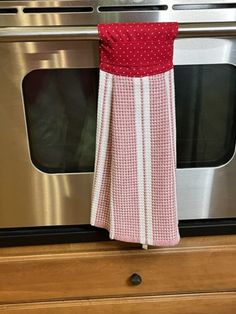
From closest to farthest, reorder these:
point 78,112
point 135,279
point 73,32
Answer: point 73,32, point 78,112, point 135,279

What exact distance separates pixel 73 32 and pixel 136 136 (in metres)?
0.19

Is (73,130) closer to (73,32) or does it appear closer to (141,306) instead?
(73,32)

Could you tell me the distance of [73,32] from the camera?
0.68 metres

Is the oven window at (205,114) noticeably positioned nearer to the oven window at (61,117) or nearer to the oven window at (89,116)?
the oven window at (89,116)

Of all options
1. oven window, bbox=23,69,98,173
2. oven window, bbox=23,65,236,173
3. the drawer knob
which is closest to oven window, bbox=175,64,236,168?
oven window, bbox=23,65,236,173

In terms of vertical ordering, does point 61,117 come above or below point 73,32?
below

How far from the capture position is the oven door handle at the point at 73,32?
2.23 feet

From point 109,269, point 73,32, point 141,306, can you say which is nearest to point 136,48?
point 73,32

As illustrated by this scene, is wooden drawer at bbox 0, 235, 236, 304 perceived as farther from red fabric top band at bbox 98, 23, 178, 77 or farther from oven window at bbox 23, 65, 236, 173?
red fabric top band at bbox 98, 23, 178, 77

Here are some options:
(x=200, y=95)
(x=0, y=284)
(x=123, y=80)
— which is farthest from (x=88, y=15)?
(x=0, y=284)

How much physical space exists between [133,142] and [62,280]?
0.38 meters

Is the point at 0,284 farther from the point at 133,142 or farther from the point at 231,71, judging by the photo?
the point at 231,71

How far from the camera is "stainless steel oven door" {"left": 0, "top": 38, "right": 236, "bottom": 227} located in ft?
2.37

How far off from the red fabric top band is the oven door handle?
19mm
